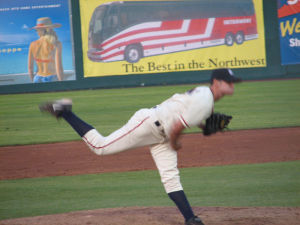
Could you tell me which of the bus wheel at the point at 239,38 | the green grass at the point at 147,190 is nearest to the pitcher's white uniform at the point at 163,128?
the green grass at the point at 147,190

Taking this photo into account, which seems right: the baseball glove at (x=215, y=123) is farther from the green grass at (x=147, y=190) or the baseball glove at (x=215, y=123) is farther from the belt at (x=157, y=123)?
the green grass at (x=147, y=190)

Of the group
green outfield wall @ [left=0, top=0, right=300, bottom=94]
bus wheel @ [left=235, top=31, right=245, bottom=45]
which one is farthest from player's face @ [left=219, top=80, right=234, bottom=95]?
bus wheel @ [left=235, top=31, right=245, bottom=45]

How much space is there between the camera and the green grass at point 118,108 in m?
10.4

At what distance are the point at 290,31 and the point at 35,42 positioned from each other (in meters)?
8.93

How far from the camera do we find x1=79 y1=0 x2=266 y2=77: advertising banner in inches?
668

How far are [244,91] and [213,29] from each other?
10.1 feet

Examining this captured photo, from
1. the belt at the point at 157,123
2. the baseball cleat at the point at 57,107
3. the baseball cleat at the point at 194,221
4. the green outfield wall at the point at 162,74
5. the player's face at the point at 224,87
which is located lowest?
the baseball cleat at the point at 194,221

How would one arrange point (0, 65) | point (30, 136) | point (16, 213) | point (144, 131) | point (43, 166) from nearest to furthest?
point (144, 131)
point (16, 213)
point (43, 166)
point (30, 136)
point (0, 65)

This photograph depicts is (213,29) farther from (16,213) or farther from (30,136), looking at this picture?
(16,213)

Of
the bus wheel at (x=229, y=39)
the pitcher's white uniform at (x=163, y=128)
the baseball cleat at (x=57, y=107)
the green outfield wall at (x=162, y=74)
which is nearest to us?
the pitcher's white uniform at (x=163, y=128)

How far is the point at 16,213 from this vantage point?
206 inches

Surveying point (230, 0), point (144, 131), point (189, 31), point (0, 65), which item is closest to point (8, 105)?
point (0, 65)

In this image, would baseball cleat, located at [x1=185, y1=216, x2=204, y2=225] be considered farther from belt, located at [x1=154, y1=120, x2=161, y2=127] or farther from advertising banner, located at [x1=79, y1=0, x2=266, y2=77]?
advertising banner, located at [x1=79, y1=0, x2=266, y2=77]

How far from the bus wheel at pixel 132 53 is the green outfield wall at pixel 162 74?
0.60 m
